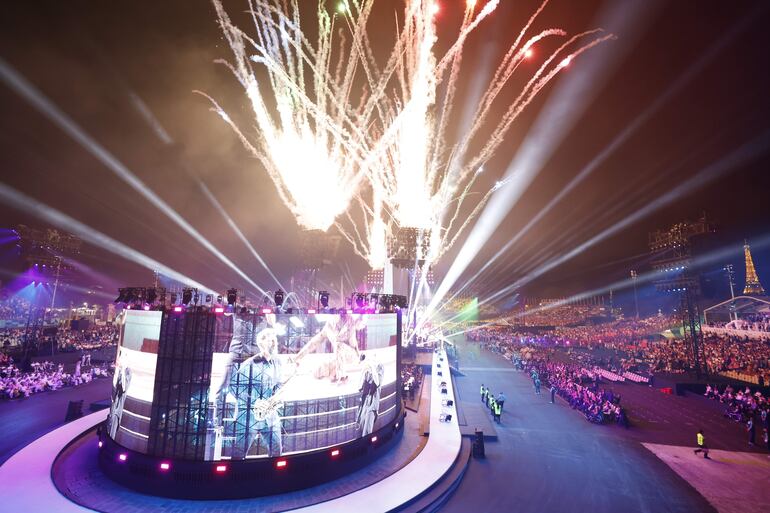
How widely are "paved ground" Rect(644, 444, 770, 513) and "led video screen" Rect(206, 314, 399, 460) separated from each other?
42.6 feet

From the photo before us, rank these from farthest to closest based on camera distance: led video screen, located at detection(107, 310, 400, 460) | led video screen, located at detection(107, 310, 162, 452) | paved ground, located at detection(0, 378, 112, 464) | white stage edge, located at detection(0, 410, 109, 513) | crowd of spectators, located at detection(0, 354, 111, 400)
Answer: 1. crowd of spectators, located at detection(0, 354, 111, 400)
2. paved ground, located at detection(0, 378, 112, 464)
3. led video screen, located at detection(107, 310, 162, 452)
4. led video screen, located at detection(107, 310, 400, 460)
5. white stage edge, located at detection(0, 410, 109, 513)

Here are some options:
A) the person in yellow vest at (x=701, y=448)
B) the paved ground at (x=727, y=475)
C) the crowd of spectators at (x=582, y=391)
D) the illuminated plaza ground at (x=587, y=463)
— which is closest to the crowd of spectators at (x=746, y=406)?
the illuminated plaza ground at (x=587, y=463)

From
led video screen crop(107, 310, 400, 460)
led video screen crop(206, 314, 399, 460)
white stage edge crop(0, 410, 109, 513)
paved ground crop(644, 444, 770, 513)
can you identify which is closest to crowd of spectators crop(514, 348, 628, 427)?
paved ground crop(644, 444, 770, 513)

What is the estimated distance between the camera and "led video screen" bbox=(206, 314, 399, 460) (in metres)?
12.2

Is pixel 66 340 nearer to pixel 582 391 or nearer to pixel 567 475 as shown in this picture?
pixel 567 475

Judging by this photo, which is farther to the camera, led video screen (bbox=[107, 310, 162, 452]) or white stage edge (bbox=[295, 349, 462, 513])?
led video screen (bbox=[107, 310, 162, 452])

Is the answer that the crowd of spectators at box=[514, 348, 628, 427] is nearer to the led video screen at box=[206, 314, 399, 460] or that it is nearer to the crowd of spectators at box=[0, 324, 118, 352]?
the led video screen at box=[206, 314, 399, 460]

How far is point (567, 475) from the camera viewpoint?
13852 mm

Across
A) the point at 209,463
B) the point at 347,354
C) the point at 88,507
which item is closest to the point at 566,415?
the point at 347,354

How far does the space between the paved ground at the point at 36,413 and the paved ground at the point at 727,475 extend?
27522 millimetres

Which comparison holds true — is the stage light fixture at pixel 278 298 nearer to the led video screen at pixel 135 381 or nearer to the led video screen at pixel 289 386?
the led video screen at pixel 289 386

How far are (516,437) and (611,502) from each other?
21.4ft

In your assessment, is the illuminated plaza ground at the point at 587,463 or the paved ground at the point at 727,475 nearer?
the illuminated plaza ground at the point at 587,463

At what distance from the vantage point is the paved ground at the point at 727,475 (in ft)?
39.1
